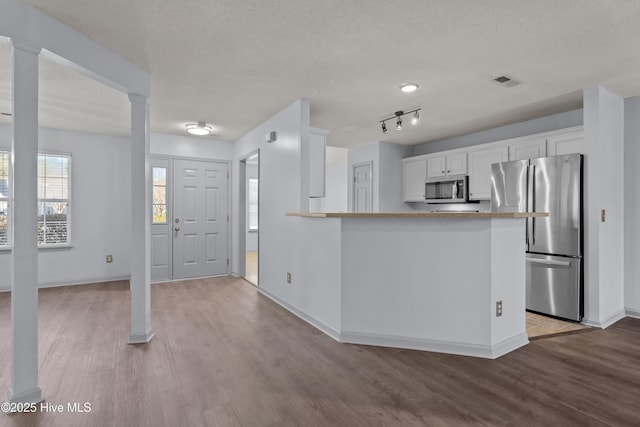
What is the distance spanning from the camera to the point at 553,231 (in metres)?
3.74

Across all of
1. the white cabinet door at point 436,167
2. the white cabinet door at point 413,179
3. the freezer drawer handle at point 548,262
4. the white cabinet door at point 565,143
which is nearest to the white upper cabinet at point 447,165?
the white cabinet door at point 436,167

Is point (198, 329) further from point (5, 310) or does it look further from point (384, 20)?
point (384, 20)

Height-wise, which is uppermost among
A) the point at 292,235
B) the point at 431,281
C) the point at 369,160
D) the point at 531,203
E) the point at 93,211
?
the point at 369,160

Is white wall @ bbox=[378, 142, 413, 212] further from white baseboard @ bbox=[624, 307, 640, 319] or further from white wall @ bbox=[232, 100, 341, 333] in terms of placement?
white baseboard @ bbox=[624, 307, 640, 319]

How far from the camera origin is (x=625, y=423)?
6.23 feet

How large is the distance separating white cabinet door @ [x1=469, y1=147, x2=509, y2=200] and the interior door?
410cm

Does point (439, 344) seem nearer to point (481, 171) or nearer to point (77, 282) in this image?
point (481, 171)

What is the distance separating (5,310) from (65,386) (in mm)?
2541

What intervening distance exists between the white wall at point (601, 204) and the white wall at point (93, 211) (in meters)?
6.36

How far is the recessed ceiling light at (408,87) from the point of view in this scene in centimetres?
344

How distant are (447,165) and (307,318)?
351 cm

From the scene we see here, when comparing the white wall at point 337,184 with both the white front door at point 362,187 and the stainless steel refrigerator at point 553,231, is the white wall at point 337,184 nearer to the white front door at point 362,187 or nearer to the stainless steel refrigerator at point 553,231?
the white front door at point 362,187

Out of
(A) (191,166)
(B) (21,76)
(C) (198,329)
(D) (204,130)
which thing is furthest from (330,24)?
(A) (191,166)

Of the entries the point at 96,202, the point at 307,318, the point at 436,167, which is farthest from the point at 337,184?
the point at 307,318
